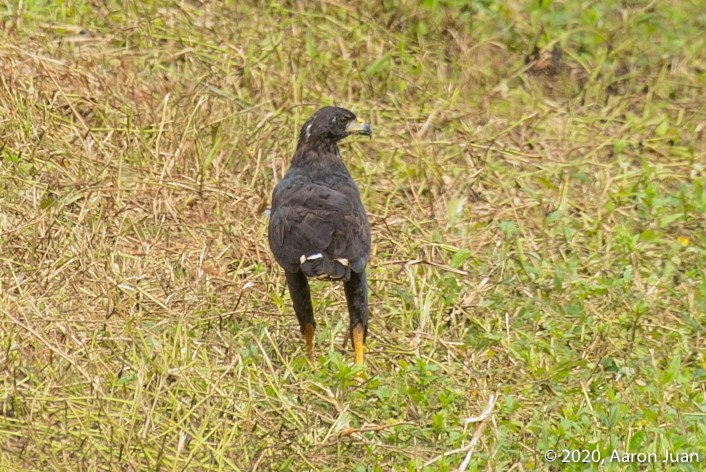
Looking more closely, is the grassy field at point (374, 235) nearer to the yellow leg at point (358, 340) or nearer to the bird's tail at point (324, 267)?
the yellow leg at point (358, 340)

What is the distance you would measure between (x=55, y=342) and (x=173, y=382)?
567mm

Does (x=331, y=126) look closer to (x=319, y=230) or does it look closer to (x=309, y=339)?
(x=319, y=230)

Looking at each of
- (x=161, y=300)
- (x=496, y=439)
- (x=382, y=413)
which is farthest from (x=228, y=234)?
(x=496, y=439)

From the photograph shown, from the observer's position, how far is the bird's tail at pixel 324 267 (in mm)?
6156

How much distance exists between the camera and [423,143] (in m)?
8.84

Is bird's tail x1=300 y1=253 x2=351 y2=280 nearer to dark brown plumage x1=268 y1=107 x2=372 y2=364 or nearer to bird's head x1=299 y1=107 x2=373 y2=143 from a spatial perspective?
dark brown plumage x1=268 y1=107 x2=372 y2=364

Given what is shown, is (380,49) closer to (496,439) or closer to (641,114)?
(641,114)

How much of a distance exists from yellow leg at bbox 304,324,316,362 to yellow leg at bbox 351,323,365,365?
0.66ft

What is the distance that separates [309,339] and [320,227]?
622mm

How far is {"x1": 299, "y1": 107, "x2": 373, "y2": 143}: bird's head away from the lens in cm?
725

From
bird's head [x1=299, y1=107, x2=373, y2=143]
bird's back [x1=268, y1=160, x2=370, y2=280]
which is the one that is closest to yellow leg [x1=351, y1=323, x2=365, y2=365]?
bird's back [x1=268, y1=160, x2=370, y2=280]

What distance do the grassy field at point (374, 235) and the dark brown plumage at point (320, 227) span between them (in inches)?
9.9

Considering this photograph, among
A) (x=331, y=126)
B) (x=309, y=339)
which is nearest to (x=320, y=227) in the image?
(x=309, y=339)

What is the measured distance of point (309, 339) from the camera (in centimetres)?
662
